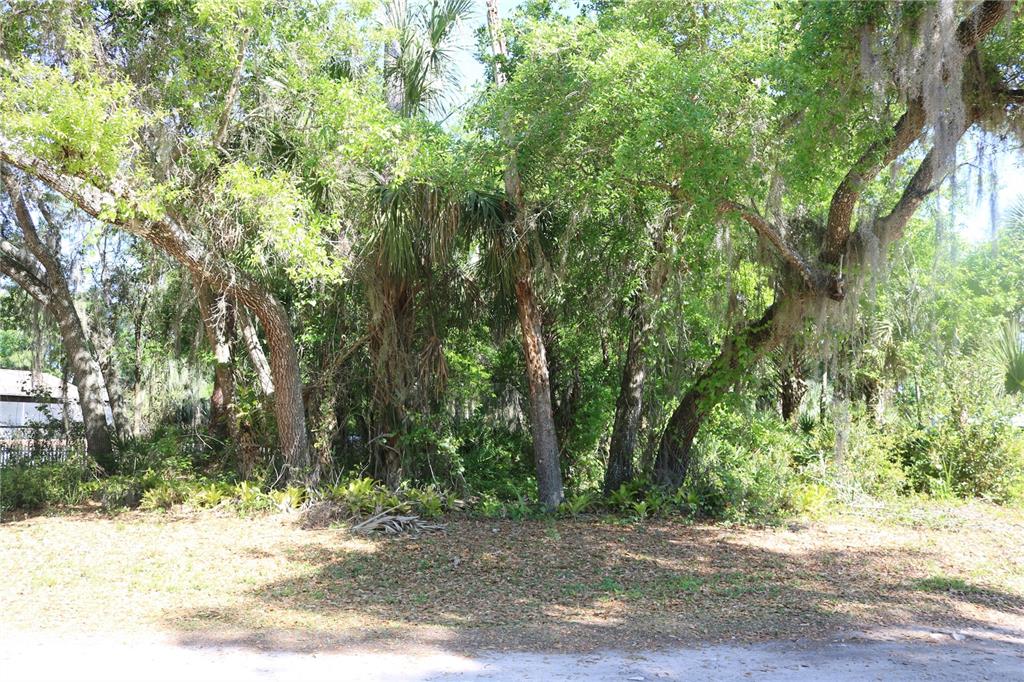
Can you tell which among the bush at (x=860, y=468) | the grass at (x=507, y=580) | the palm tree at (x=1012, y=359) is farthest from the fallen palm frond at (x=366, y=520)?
the palm tree at (x=1012, y=359)

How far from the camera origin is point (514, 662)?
19.2ft

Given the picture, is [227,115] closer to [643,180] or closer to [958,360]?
[643,180]

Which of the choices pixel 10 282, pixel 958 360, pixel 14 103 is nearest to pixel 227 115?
pixel 14 103

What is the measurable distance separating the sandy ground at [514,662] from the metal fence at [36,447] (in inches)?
368

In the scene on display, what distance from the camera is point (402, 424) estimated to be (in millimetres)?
12062

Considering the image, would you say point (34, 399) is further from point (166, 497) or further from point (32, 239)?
point (166, 497)

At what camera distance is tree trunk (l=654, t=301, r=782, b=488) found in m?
11.4

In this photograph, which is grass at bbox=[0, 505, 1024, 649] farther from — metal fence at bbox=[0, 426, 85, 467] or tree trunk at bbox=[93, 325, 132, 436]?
tree trunk at bbox=[93, 325, 132, 436]

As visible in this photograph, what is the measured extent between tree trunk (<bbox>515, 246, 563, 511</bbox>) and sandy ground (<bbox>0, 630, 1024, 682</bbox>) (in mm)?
5541

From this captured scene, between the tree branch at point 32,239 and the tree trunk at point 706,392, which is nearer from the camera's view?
the tree trunk at point 706,392

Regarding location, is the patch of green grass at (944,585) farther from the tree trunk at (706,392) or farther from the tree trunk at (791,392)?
the tree trunk at (791,392)

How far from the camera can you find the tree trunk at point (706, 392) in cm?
1136

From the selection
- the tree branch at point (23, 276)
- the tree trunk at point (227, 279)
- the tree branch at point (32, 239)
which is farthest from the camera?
the tree branch at point (23, 276)

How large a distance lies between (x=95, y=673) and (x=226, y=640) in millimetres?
1075
